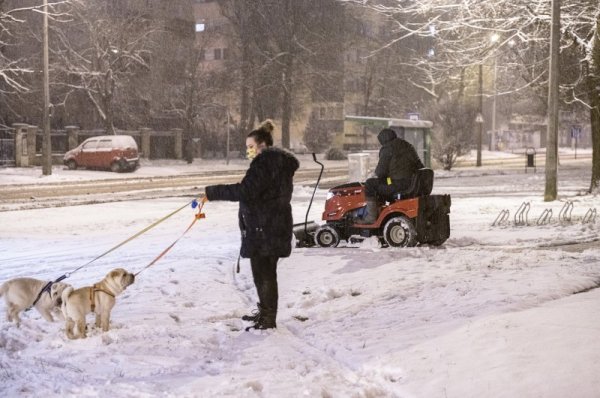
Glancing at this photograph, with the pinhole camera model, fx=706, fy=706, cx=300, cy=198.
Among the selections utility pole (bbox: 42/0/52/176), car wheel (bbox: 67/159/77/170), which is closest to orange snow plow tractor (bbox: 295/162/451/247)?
utility pole (bbox: 42/0/52/176)

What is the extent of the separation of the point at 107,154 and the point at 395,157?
93.9 feet

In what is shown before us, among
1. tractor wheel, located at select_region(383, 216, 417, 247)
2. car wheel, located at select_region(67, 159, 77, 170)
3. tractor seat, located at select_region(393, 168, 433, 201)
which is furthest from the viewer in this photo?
car wheel, located at select_region(67, 159, 77, 170)

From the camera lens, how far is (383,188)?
11.3 metres

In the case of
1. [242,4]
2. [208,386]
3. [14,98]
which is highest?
[242,4]

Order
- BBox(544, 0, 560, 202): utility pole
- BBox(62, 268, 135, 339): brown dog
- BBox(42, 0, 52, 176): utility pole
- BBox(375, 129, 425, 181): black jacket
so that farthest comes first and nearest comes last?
BBox(42, 0, 52, 176): utility pole, BBox(544, 0, 560, 202): utility pole, BBox(375, 129, 425, 181): black jacket, BBox(62, 268, 135, 339): brown dog

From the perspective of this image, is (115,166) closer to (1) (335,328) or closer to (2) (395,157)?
(2) (395,157)

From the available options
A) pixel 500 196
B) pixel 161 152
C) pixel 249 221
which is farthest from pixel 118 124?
pixel 249 221

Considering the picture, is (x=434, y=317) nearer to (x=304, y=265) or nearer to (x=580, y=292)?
(x=580, y=292)

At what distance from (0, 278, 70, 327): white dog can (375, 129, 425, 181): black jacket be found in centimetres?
560

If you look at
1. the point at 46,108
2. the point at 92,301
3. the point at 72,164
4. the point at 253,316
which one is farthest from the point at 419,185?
the point at 72,164

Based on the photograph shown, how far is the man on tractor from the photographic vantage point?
10836 mm

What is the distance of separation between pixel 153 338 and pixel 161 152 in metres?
43.2

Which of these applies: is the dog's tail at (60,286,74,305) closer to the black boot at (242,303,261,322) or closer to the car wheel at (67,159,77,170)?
the black boot at (242,303,261,322)

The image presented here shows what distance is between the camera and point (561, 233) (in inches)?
526
